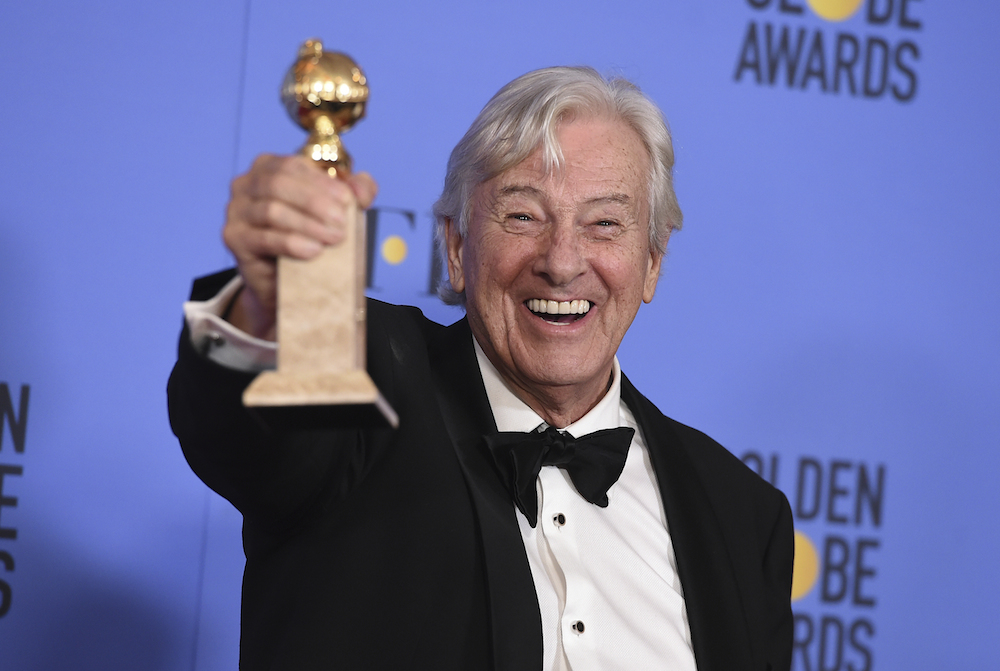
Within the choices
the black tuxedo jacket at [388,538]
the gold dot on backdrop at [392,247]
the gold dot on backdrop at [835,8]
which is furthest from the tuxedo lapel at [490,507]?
the gold dot on backdrop at [835,8]

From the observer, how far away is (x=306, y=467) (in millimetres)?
1138

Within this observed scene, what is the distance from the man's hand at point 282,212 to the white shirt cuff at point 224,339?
0.07m

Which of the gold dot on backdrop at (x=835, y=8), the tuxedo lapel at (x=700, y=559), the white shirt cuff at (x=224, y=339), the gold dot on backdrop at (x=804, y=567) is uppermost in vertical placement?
the gold dot on backdrop at (x=835, y=8)

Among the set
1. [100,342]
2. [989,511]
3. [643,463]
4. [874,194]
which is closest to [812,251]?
[874,194]

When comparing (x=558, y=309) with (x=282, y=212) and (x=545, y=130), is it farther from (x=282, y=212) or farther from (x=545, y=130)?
(x=282, y=212)

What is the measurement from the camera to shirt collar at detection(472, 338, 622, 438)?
60.3 inches

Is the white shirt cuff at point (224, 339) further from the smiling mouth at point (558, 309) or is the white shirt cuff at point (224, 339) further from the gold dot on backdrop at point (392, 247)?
the gold dot on backdrop at point (392, 247)

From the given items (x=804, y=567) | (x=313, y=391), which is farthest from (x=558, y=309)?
(x=804, y=567)

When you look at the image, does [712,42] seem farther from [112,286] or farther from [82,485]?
[82,485]

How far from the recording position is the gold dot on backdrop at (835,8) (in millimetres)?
2305

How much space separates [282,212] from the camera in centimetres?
81

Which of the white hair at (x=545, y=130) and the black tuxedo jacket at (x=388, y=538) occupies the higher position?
the white hair at (x=545, y=130)

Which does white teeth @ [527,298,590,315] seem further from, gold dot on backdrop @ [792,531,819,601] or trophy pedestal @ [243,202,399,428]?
gold dot on backdrop @ [792,531,819,601]

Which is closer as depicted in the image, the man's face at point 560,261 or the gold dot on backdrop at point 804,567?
the man's face at point 560,261
